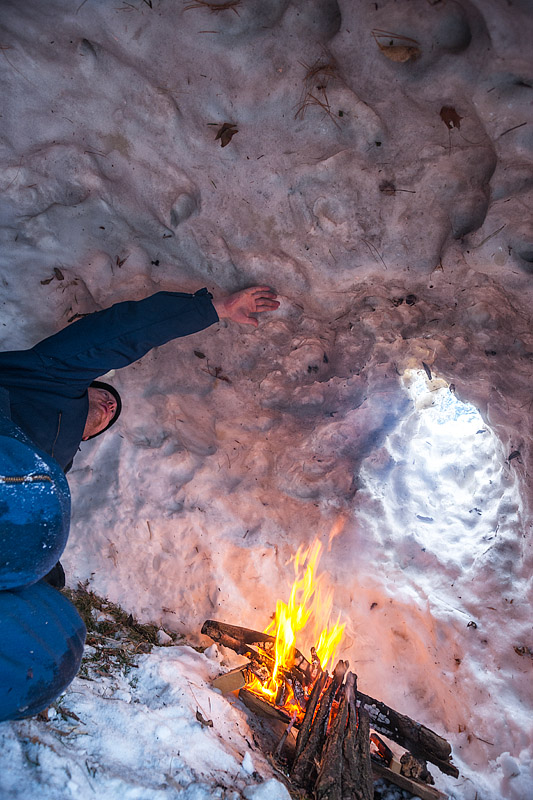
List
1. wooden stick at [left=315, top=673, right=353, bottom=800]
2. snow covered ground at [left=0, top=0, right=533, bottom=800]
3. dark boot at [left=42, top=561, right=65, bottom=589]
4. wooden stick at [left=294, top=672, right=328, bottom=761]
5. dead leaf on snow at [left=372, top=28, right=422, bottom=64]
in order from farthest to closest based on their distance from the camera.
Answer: dark boot at [left=42, top=561, right=65, bottom=589], wooden stick at [left=294, top=672, right=328, bottom=761], wooden stick at [left=315, top=673, right=353, bottom=800], snow covered ground at [left=0, top=0, right=533, bottom=800], dead leaf on snow at [left=372, top=28, right=422, bottom=64]

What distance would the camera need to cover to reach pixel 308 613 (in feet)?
10.1

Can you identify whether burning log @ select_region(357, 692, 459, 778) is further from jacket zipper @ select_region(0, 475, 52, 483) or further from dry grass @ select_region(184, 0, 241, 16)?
dry grass @ select_region(184, 0, 241, 16)

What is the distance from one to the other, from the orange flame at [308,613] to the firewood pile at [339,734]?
17cm

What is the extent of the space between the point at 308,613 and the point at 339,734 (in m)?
0.83

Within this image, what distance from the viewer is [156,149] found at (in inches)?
89.9

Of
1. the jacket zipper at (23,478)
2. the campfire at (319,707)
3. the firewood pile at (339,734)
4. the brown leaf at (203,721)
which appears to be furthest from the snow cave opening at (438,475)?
the jacket zipper at (23,478)

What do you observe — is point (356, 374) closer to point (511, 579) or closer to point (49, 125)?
point (511, 579)

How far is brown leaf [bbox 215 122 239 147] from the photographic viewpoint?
215 cm

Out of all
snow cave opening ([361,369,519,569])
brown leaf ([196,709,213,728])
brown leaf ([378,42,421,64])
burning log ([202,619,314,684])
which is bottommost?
burning log ([202,619,314,684])

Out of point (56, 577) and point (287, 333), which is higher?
point (287, 333)

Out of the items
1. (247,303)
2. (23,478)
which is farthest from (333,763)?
(247,303)

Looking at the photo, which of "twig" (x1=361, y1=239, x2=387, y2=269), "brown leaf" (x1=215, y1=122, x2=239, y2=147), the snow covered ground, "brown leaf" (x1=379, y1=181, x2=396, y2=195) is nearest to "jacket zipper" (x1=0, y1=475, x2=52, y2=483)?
the snow covered ground

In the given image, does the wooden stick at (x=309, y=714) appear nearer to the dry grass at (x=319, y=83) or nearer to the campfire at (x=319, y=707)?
the campfire at (x=319, y=707)

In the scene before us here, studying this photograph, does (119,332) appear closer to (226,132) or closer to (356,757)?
(226,132)
